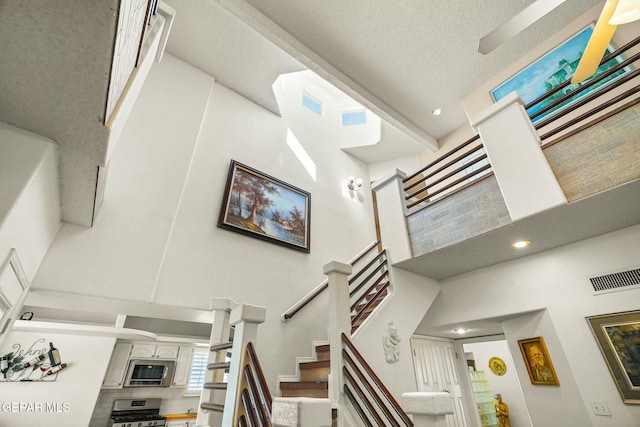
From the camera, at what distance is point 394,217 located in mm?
4527

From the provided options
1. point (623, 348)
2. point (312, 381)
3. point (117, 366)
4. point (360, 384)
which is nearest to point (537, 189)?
point (623, 348)

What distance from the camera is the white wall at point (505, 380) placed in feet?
23.8

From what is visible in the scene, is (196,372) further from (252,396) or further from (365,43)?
(365,43)

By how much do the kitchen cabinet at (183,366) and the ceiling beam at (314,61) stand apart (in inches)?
226

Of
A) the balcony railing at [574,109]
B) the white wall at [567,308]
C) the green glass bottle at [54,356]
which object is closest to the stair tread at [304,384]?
the white wall at [567,308]

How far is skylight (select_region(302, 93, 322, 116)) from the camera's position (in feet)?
22.1

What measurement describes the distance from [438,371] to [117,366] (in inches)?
216

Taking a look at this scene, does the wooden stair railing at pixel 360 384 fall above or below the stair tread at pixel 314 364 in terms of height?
below

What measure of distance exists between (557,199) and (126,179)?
4712 millimetres

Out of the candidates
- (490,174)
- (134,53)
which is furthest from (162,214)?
(490,174)

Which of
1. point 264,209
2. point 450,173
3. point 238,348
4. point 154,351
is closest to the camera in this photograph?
point 238,348

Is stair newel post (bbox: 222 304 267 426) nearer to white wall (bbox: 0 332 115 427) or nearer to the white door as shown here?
the white door

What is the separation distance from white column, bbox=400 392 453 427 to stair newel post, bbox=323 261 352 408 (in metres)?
1.11

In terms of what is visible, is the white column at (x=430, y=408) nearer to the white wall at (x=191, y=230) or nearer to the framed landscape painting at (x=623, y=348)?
the white wall at (x=191, y=230)
